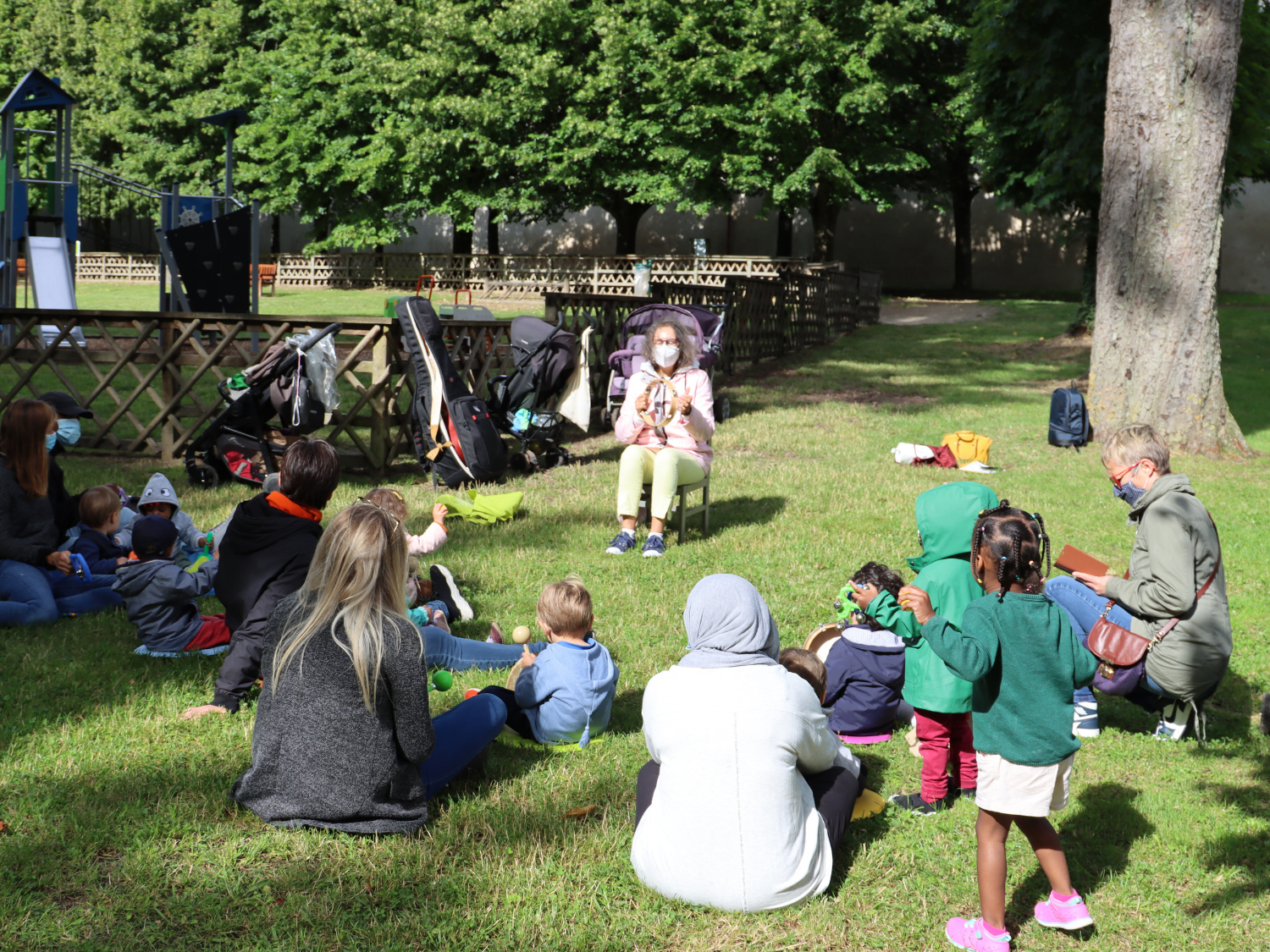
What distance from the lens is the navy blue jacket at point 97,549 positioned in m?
5.73

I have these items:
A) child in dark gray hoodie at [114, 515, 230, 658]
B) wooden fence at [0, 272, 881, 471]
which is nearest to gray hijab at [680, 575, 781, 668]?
child in dark gray hoodie at [114, 515, 230, 658]

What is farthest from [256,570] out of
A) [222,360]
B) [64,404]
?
[222,360]

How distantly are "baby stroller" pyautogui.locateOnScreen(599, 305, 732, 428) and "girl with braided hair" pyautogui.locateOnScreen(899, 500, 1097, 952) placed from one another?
496cm

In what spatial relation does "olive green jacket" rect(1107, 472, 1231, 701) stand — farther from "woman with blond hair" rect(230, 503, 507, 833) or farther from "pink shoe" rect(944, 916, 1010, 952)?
"woman with blond hair" rect(230, 503, 507, 833)

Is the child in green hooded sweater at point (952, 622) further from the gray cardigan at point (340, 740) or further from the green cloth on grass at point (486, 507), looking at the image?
the green cloth on grass at point (486, 507)

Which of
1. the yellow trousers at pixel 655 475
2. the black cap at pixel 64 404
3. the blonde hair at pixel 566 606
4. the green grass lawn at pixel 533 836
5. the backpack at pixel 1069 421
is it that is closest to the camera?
the green grass lawn at pixel 533 836

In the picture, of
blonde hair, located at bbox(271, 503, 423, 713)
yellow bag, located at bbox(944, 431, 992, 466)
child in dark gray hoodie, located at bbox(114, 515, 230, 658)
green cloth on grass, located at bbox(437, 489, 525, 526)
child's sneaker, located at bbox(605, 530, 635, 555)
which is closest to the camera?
blonde hair, located at bbox(271, 503, 423, 713)

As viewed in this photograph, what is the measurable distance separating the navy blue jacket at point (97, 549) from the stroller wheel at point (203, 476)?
241 cm

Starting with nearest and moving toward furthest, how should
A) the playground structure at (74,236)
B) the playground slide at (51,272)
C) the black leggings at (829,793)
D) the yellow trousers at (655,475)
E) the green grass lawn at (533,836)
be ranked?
the green grass lawn at (533,836) → the black leggings at (829,793) → the yellow trousers at (655,475) → the playground structure at (74,236) → the playground slide at (51,272)

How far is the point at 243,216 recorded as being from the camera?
14.4 meters

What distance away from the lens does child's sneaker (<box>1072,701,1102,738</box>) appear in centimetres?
446

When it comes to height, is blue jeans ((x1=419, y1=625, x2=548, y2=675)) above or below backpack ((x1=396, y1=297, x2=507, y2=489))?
below

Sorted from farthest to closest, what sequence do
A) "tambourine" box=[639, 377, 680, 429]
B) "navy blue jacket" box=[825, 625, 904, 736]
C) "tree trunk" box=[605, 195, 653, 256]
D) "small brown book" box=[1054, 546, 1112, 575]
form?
"tree trunk" box=[605, 195, 653, 256], "tambourine" box=[639, 377, 680, 429], "small brown book" box=[1054, 546, 1112, 575], "navy blue jacket" box=[825, 625, 904, 736]

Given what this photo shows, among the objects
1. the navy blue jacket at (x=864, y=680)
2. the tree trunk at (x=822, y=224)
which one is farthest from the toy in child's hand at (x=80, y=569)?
the tree trunk at (x=822, y=224)
